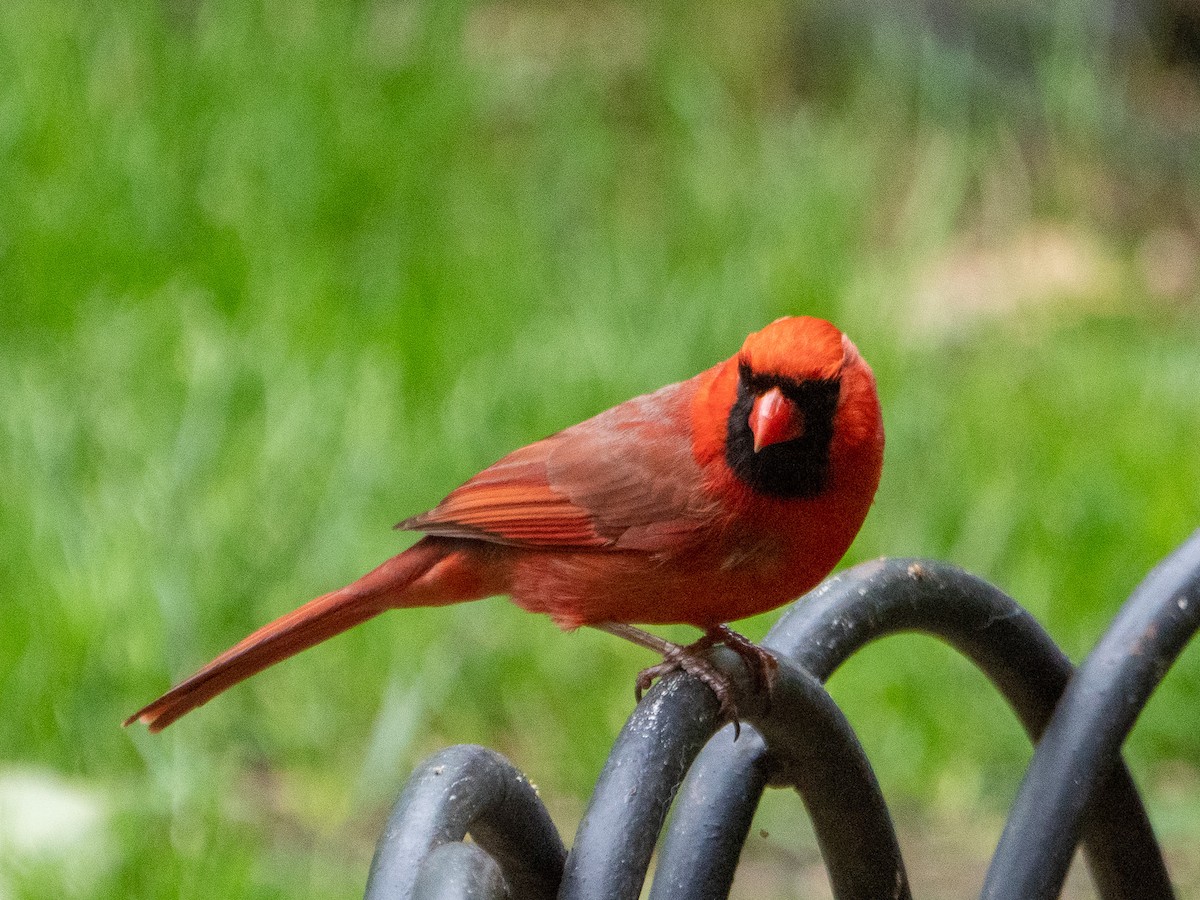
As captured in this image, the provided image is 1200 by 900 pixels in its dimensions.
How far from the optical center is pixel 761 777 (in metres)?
1.52

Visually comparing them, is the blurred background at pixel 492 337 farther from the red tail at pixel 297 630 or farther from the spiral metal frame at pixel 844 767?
the spiral metal frame at pixel 844 767

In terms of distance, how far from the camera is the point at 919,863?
333cm

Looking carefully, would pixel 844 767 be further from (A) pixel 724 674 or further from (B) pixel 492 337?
(B) pixel 492 337

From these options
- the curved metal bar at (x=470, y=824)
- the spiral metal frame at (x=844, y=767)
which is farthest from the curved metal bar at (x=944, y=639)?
the curved metal bar at (x=470, y=824)

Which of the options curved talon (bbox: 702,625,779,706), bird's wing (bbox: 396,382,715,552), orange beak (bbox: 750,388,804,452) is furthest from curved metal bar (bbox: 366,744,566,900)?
bird's wing (bbox: 396,382,715,552)

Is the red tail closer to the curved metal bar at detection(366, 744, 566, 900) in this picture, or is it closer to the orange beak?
the orange beak

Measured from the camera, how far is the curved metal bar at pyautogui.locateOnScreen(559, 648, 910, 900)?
125 centimetres

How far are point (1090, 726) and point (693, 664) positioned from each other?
0.36m

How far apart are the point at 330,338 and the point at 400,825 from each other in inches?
141

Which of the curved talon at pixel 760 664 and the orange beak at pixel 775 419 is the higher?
the orange beak at pixel 775 419

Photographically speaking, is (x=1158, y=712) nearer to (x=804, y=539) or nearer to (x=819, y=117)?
(x=804, y=539)

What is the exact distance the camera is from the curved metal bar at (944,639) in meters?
1.49

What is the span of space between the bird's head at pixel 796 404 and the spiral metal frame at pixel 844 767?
1.20 ft

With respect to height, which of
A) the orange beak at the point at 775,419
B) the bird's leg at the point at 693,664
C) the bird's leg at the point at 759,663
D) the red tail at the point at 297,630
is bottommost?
the red tail at the point at 297,630
